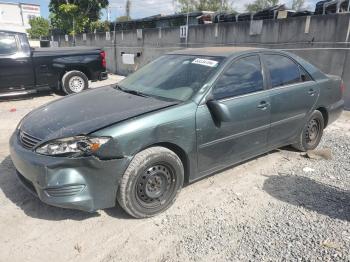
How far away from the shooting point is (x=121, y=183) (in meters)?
2.85

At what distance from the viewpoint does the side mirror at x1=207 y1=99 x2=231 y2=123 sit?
3197mm

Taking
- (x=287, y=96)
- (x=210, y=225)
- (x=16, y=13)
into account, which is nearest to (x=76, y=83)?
(x=287, y=96)

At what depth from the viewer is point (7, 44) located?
788cm

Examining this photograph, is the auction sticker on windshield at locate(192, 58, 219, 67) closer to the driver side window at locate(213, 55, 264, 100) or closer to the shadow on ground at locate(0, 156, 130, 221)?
the driver side window at locate(213, 55, 264, 100)

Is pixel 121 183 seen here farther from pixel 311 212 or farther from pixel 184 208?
pixel 311 212

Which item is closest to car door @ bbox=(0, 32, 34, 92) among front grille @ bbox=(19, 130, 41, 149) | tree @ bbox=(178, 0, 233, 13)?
front grille @ bbox=(19, 130, 41, 149)

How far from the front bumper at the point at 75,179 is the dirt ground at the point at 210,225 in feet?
1.11

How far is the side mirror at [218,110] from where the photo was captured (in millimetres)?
3197

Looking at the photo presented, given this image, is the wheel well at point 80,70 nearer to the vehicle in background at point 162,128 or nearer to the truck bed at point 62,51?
the truck bed at point 62,51

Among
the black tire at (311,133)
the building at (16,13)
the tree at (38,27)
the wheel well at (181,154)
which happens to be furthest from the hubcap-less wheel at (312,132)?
the building at (16,13)

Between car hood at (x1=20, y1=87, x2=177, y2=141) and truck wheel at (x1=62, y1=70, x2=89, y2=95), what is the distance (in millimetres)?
5251

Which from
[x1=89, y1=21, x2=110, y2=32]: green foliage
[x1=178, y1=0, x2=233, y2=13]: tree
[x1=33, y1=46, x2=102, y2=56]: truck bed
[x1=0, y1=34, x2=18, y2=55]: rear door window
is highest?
[x1=178, y1=0, x2=233, y2=13]: tree

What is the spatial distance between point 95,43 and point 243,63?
52.2 feet

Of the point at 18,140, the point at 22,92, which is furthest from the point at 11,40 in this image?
the point at 18,140
